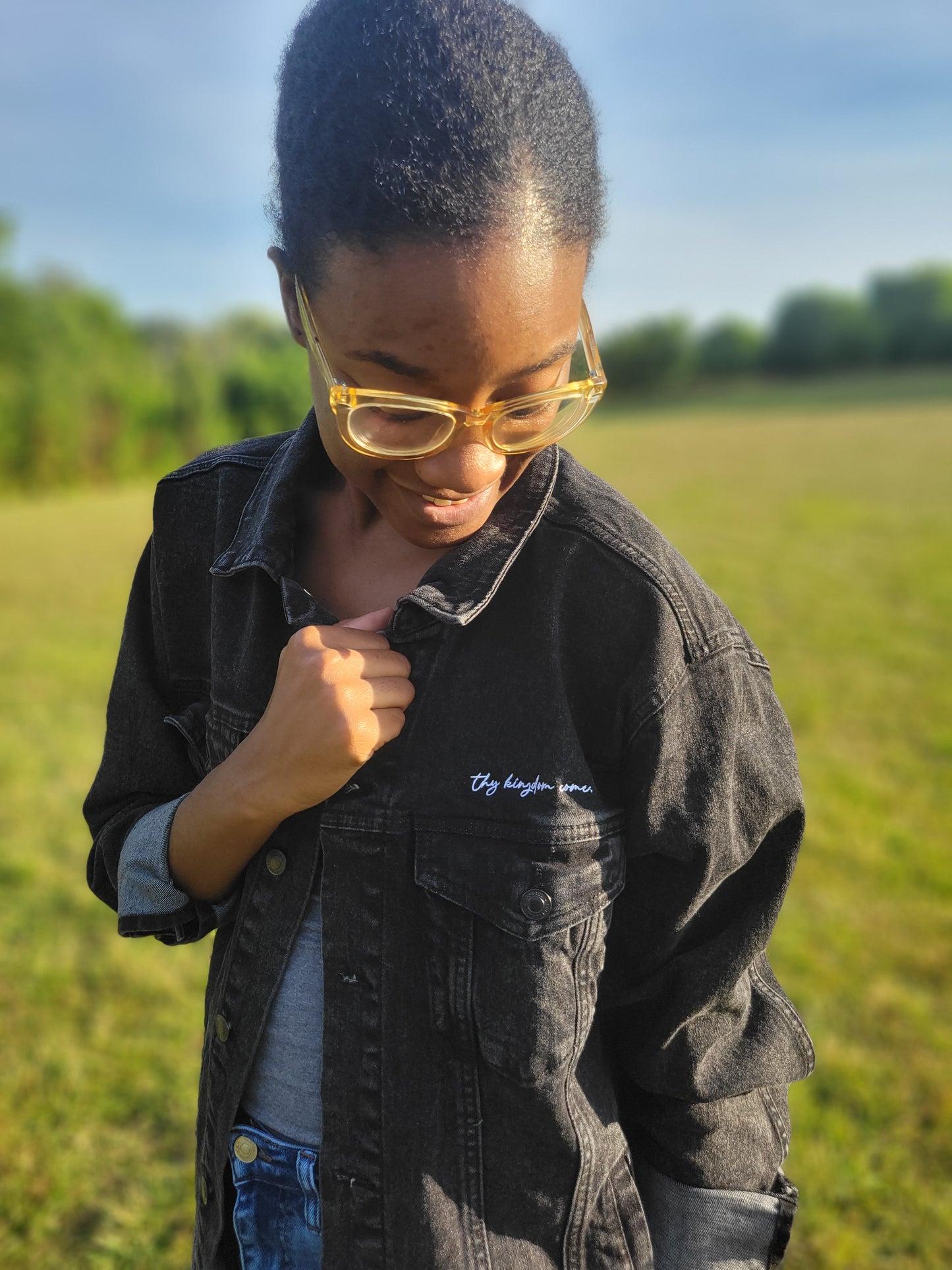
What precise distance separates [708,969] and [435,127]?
1.06m

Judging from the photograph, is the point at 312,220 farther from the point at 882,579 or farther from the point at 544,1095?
the point at 882,579

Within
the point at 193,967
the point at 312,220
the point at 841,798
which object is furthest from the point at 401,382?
the point at 841,798

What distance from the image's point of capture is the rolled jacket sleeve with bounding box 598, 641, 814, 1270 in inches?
50.1

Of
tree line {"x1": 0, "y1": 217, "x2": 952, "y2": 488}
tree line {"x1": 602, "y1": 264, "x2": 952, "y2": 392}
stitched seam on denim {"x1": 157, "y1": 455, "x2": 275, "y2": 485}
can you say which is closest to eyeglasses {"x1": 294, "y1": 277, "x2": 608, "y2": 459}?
stitched seam on denim {"x1": 157, "y1": 455, "x2": 275, "y2": 485}

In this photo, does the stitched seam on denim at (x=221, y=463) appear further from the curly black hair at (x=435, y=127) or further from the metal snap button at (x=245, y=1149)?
the metal snap button at (x=245, y=1149)

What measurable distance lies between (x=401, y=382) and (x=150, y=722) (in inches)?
29.0

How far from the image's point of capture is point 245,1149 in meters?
1.50

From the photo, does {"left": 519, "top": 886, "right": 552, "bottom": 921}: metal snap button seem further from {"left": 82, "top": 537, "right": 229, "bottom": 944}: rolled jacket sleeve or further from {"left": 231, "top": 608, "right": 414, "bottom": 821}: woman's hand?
{"left": 82, "top": 537, "right": 229, "bottom": 944}: rolled jacket sleeve

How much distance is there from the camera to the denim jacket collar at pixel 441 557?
4.36ft

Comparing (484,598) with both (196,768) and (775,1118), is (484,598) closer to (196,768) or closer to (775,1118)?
(196,768)

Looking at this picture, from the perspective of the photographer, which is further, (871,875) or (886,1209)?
(871,875)

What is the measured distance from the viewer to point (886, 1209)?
2.90 meters

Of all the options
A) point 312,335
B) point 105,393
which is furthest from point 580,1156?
point 105,393

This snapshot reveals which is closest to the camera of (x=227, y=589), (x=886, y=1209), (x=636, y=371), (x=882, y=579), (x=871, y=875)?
(x=227, y=589)
